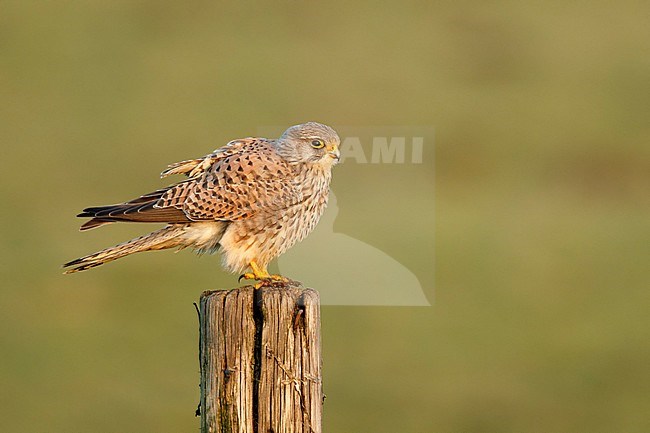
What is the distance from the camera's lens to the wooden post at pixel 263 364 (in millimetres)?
5270

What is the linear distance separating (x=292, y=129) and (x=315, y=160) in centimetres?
20

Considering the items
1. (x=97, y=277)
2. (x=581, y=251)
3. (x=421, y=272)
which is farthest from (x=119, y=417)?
(x=581, y=251)

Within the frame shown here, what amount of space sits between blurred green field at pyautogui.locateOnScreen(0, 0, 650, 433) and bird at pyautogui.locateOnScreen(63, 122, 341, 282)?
6775 millimetres

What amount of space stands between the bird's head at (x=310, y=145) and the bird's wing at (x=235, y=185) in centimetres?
7

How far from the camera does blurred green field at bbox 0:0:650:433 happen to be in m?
A: 14.5

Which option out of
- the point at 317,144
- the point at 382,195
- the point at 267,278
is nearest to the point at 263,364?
the point at 267,278

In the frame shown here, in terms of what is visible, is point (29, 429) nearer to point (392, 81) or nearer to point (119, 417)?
point (119, 417)

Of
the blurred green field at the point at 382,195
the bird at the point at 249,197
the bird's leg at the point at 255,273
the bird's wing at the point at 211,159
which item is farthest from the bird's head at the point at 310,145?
the blurred green field at the point at 382,195

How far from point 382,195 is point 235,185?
1304cm

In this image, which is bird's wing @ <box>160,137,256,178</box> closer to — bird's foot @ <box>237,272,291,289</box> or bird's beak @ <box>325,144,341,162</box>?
bird's beak @ <box>325,144,341,162</box>

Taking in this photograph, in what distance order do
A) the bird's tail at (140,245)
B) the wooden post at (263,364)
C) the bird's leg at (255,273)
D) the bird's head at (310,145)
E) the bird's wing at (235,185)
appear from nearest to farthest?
1. the wooden post at (263,364)
2. the bird's tail at (140,245)
3. the bird's wing at (235,185)
4. the bird's head at (310,145)
5. the bird's leg at (255,273)

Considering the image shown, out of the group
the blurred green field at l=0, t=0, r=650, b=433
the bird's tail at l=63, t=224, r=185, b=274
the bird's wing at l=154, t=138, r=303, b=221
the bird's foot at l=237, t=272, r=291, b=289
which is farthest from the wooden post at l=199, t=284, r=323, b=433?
the blurred green field at l=0, t=0, r=650, b=433

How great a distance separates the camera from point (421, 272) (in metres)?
17.3

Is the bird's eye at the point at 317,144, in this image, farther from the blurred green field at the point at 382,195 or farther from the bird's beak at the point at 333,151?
the blurred green field at the point at 382,195
